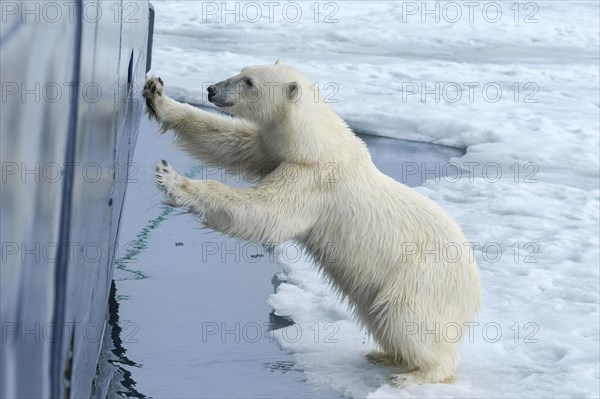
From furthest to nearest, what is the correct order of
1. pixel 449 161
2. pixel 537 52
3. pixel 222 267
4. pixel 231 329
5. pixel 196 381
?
pixel 537 52, pixel 449 161, pixel 222 267, pixel 231 329, pixel 196 381

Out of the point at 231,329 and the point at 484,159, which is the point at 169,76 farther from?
the point at 231,329

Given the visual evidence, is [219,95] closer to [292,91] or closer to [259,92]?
[259,92]

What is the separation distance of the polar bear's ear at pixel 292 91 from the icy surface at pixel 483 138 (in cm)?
93

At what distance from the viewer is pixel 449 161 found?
6.72 metres

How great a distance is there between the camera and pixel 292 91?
3266 millimetres

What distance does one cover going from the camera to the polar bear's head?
3.33 metres

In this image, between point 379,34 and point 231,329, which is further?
point 379,34

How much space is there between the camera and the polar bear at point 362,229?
3.28 metres

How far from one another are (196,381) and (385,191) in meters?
0.91

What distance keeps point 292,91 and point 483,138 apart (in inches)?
172

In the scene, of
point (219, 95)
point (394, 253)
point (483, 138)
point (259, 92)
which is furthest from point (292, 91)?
point (483, 138)

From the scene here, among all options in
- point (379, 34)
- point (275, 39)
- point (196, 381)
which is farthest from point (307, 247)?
point (379, 34)

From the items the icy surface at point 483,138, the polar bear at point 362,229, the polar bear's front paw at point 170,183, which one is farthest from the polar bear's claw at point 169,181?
the icy surface at point 483,138

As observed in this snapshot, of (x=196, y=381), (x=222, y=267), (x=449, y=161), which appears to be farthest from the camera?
(x=449, y=161)
